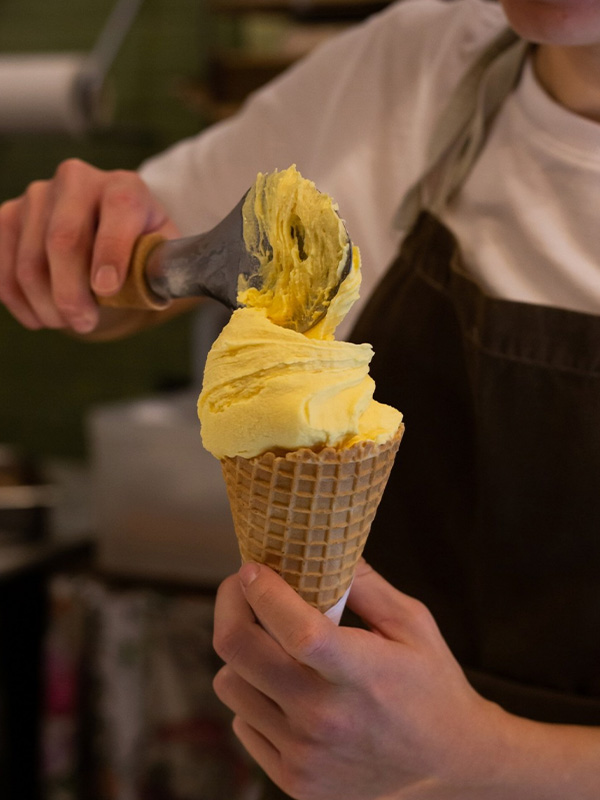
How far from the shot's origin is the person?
55 cm

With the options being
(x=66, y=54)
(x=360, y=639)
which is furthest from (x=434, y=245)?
(x=66, y=54)

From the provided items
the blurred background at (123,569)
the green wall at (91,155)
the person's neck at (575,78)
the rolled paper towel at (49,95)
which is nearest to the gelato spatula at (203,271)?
the person's neck at (575,78)

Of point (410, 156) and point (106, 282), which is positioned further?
point (410, 156)

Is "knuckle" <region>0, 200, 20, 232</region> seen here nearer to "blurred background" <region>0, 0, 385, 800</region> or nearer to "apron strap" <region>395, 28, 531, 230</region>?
"apron strap" <region>395, 28, 531, 230</region>

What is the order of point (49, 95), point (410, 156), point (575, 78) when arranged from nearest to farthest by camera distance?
point (575, 78) → point (410, 156) → point (49, 95)

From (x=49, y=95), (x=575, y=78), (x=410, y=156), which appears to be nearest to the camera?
(x=575, y=78)

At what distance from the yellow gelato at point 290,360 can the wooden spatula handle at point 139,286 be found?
0.15 metres

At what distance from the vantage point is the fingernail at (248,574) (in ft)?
1.76

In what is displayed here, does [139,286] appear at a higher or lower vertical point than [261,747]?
higher

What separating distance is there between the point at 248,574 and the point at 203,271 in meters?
0.21

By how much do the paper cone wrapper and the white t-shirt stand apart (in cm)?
28

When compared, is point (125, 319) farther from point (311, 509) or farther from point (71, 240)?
point (311, 509)

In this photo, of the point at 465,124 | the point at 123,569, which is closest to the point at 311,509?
the point at 465,124

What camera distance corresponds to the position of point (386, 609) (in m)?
0.60
